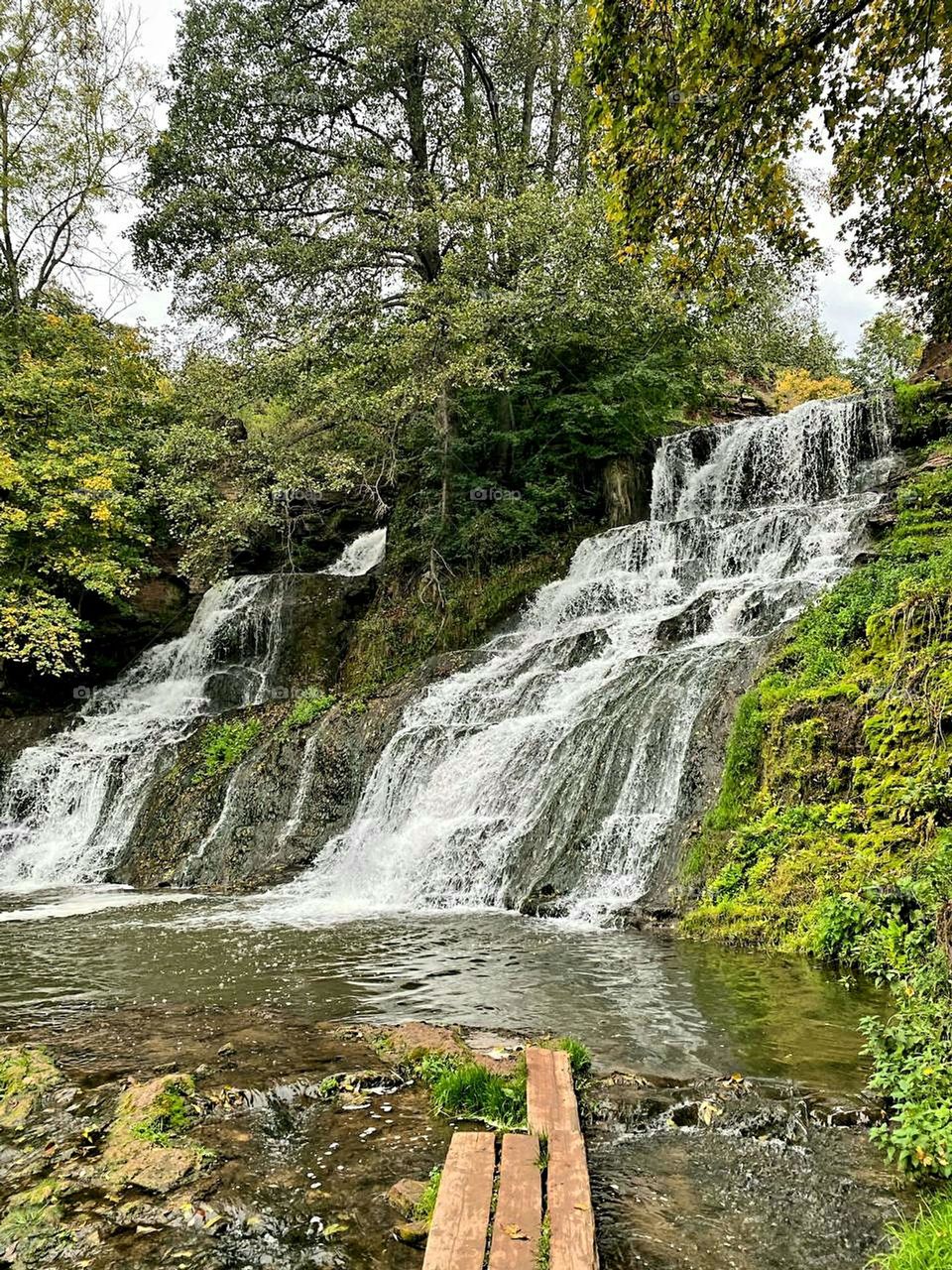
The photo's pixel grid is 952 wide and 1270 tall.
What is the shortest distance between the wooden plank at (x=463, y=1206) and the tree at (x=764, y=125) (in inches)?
248

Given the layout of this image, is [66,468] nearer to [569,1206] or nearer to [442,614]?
[442,614]

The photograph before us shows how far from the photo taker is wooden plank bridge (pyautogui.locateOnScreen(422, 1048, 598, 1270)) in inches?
97.3

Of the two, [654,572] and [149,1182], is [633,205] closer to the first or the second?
[149,1182]

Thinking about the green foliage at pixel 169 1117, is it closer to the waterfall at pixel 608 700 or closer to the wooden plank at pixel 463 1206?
the wooden plank at pixel 463 1206

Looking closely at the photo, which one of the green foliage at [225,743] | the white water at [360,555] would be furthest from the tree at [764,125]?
the white water at [360,555]

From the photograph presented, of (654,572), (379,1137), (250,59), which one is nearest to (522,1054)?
(379,1137)

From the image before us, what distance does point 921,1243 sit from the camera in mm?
2527

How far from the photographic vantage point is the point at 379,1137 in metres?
3.55

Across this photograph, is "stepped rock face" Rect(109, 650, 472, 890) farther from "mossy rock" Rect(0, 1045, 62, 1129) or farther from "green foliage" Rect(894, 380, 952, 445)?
"green foliage" Rect(894, 380, 952, 445)

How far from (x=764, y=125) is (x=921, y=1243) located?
665 centimetres

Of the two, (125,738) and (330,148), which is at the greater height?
(330,148)

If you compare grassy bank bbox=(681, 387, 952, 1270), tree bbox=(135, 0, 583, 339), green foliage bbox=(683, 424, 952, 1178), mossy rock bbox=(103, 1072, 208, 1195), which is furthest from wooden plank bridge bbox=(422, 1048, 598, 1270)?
tree bbox=(135, 0, 583, 339)

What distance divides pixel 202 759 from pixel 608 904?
29.9ft

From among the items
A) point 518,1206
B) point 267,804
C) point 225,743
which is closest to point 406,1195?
point 518,1206
